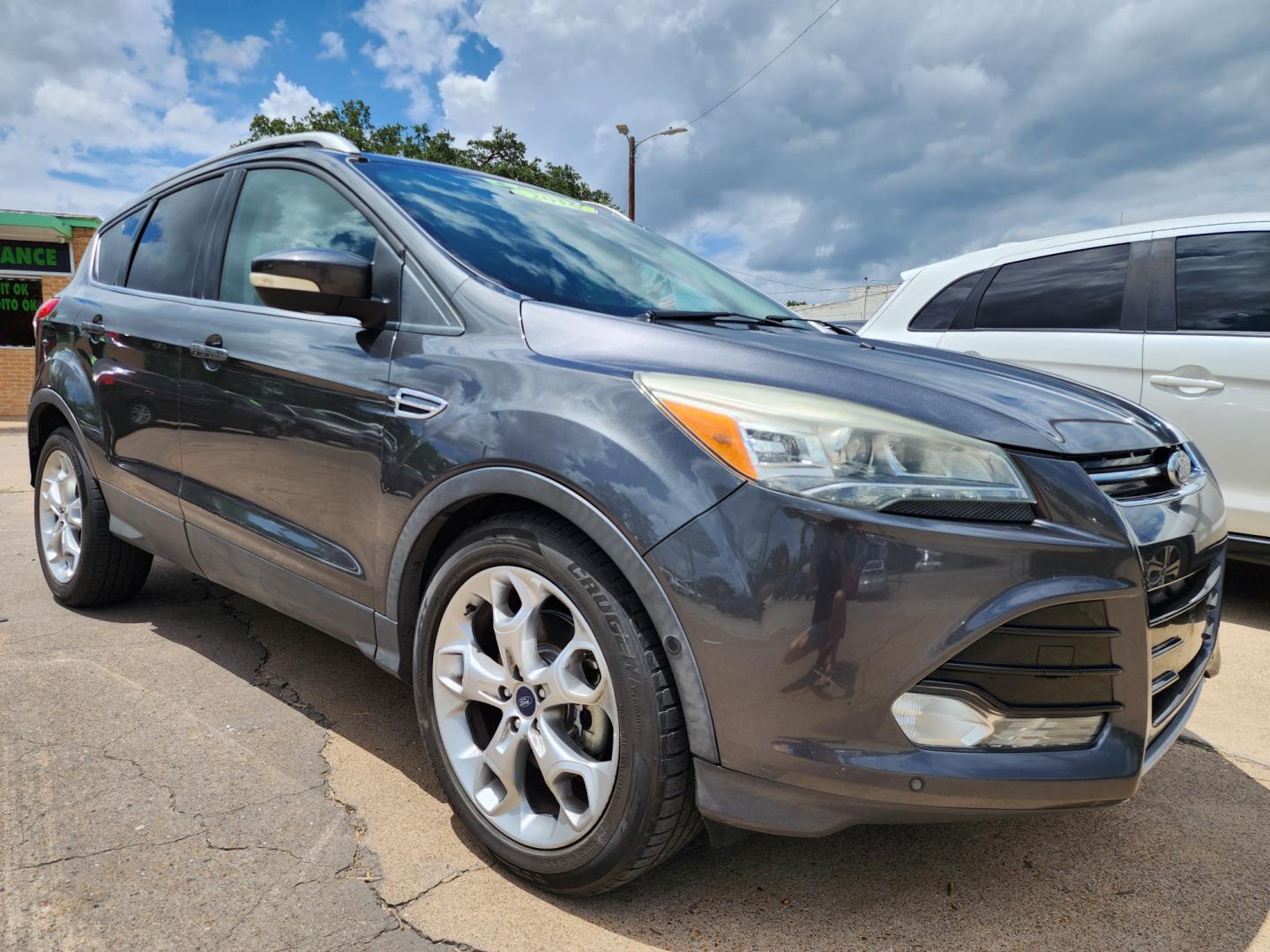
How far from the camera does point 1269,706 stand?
3.02m

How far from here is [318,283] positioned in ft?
7.03

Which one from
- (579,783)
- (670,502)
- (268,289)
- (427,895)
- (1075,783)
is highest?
(268,289)

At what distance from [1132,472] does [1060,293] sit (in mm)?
2951

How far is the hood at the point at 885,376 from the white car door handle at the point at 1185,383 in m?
2.04

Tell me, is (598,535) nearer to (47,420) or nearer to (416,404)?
(416,404)

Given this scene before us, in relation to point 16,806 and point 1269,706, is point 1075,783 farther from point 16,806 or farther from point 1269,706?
point 16,806

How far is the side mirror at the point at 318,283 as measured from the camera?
2131mm

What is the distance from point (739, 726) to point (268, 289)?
1.55m

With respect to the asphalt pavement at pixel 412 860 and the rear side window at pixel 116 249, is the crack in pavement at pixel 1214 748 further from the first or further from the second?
the rear side window at pixel 116 249

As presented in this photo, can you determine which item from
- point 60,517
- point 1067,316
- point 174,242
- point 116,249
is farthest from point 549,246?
point 1067,316

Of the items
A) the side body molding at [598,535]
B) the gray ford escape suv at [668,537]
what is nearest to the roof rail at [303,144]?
the gray ford escape suv at [668,537]

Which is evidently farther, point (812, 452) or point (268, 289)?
point (268, 289)

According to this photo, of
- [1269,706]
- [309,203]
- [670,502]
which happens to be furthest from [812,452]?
[1269,706]

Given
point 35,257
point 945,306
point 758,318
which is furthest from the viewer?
point 35,257
